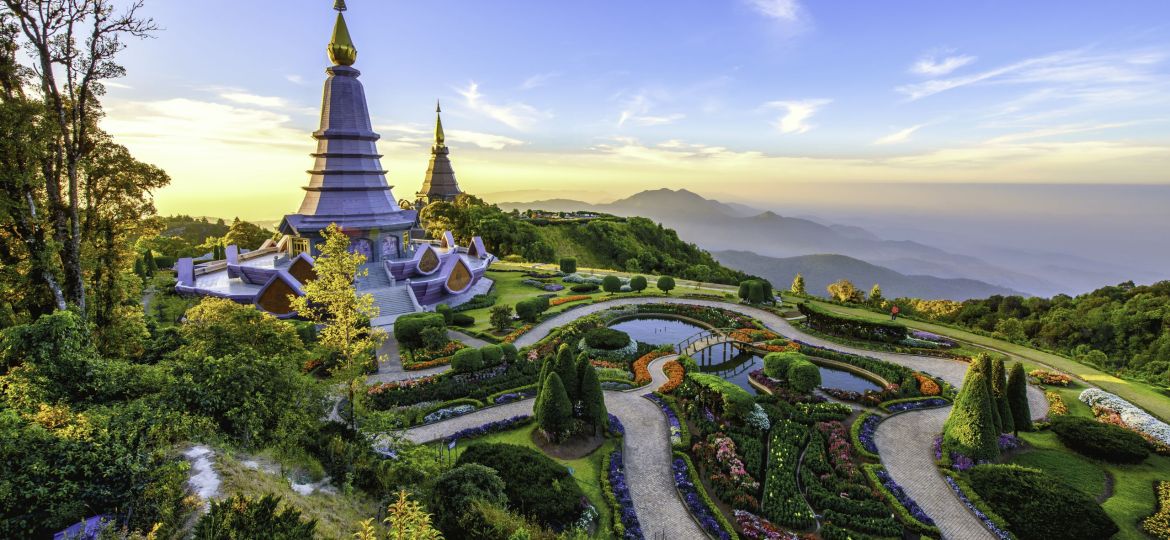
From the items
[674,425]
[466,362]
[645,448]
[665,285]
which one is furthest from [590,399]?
[665,285]

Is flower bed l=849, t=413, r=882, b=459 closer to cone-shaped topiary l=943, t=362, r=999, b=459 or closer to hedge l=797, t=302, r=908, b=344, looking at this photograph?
cone-shaped topiary l=943, t=362, r=999, b=459

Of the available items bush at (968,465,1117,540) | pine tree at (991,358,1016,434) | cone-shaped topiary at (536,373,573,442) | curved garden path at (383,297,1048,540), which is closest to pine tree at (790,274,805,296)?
curved garden path at (383,297,1048,540)

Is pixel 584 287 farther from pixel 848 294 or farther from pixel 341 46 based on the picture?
pixel 341 46

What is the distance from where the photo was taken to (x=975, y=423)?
677 inches

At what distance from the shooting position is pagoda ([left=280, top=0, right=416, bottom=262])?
3859 centimetres

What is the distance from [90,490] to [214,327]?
25.3 feet

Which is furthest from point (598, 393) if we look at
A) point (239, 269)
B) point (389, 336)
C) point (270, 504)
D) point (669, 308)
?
point (239, 269)

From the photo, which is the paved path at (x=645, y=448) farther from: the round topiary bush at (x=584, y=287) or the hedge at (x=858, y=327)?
the round topiary bush at (x=584, y=287)

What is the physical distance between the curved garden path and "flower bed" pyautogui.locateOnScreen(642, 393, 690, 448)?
33cm

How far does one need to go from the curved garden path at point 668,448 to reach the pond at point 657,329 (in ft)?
16.0

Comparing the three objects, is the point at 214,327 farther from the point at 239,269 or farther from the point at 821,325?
the point at 821,325

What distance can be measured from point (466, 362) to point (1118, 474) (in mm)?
27126

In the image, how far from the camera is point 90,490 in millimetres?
8820

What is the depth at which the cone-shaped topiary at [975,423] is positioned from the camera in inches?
672
